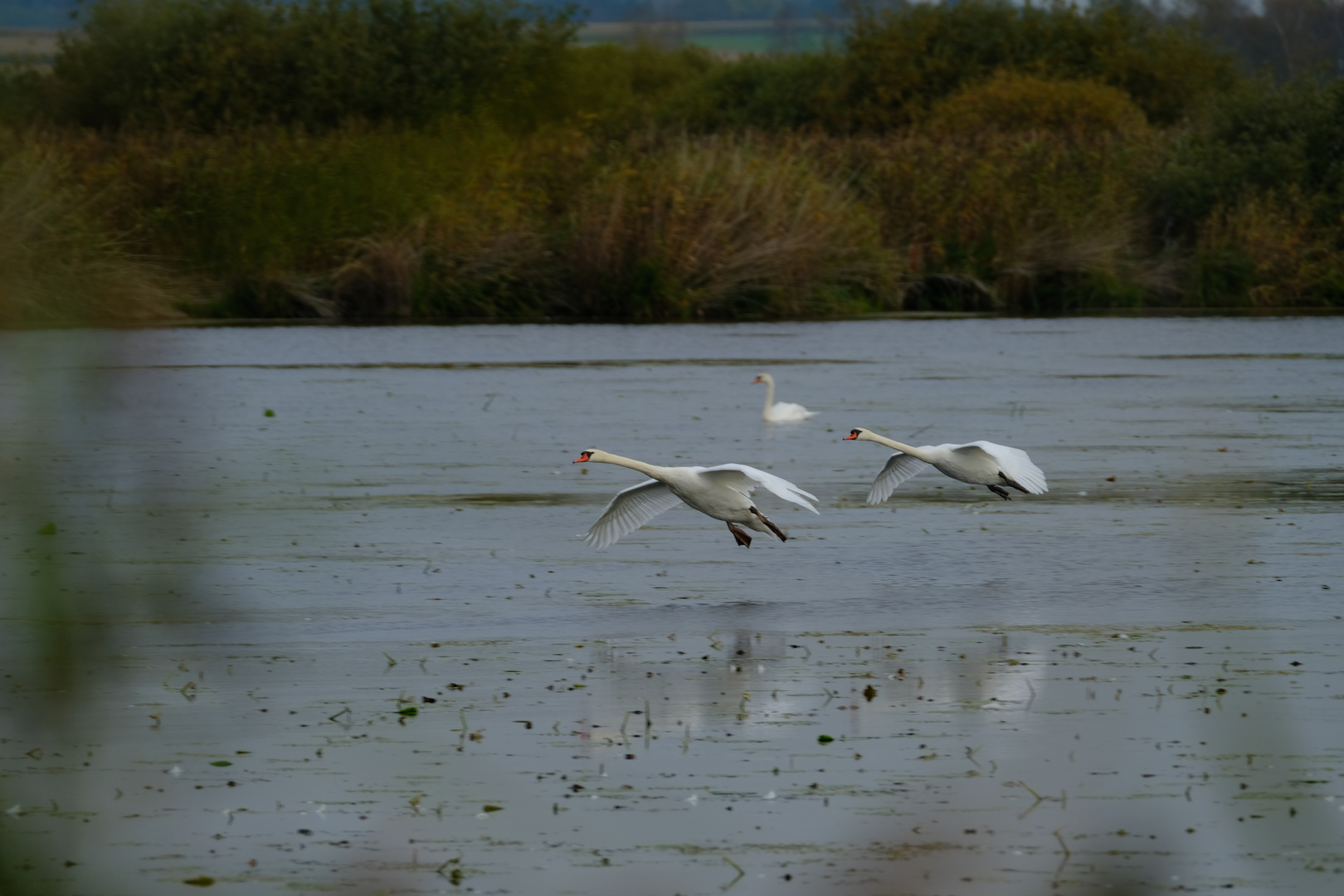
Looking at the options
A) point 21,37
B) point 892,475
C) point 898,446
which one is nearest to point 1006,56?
point 892,475

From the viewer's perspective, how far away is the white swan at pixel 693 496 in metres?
9.46

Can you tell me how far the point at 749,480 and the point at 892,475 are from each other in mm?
2003

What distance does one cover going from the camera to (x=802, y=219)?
32.4 meters

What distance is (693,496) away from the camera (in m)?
9.70

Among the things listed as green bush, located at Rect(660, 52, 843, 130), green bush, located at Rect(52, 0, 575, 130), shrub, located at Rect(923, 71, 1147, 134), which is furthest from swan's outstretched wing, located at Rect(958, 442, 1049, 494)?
green bush, located at Rect(660, 52, 843, 130)

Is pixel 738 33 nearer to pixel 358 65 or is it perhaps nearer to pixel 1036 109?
pixel 358 65

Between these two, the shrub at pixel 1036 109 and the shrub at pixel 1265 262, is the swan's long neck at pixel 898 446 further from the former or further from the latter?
the shrub at pixel 1036 109

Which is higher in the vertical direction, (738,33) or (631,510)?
(631,510)

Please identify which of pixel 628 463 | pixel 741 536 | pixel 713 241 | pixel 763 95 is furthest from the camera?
pixel 763 95

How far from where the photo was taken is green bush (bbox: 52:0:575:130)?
163 ft

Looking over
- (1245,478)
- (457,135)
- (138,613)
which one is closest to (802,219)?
(457,135)

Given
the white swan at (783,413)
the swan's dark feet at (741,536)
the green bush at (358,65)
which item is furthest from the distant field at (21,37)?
the green bush at (358,65)

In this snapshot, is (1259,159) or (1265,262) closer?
(1265,262)

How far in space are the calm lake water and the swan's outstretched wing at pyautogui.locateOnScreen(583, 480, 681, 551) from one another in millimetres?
214
